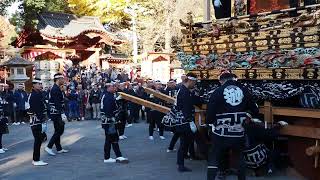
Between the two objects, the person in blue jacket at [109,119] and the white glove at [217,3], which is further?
the white glove at [217,3]

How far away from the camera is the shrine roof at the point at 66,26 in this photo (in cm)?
2731

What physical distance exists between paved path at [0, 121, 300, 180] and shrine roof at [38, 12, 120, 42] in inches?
568

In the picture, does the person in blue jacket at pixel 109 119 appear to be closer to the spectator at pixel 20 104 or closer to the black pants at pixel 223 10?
the black pants at pixel 223 10

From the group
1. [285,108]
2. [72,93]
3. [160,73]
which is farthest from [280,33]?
[160,73]

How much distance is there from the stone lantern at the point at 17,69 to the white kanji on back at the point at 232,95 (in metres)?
15.7

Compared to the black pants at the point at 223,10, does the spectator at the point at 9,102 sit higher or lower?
lower

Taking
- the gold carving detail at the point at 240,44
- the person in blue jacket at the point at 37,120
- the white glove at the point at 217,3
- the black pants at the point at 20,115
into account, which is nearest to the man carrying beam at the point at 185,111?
the gold carving detail at the point at 240,44

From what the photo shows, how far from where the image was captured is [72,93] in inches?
750

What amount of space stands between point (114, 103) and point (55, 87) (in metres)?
1.95

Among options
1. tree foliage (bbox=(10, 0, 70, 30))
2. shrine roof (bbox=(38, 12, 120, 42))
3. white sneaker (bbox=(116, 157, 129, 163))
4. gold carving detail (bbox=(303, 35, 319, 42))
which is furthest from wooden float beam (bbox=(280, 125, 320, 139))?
tree foliage (bbox=(10, 0, 70, 30))

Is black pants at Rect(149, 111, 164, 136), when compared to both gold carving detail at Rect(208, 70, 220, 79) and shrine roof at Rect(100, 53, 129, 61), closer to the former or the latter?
gold carving detail at Rect(208, 70, 220, 79)

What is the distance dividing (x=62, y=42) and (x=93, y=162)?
19.4 meters

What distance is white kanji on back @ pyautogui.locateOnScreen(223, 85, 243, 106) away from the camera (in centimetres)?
659

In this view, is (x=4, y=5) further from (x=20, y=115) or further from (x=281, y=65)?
(x=281, y=65)
